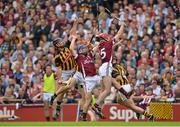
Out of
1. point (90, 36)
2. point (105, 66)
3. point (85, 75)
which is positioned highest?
point (90, 36)

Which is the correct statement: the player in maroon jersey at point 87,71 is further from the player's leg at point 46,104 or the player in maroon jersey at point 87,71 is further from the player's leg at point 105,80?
the player's leg at point 46,104

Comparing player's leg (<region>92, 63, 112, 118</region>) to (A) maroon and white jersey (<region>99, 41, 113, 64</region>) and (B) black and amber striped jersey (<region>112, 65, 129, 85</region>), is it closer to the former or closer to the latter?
(A) maroon and white jersey (<region>99, 41, 113, 64</region>)

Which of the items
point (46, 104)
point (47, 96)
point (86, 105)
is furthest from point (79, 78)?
point (47, 96)

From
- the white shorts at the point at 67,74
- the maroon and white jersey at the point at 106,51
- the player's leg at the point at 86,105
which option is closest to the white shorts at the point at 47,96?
the white shorts at the point at 67,74

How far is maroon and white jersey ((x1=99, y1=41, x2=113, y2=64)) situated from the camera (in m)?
24.0

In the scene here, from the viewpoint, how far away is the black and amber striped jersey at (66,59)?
83.7 feet

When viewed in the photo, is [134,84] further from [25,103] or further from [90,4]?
[90,4]

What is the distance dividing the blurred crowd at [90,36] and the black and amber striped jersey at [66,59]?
2.70 metres

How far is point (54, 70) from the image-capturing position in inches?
1179

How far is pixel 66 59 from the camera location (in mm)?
25484

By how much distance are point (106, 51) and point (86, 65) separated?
0.79 m

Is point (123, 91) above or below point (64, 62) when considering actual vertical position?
below

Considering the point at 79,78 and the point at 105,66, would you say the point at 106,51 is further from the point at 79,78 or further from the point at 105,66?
the point at 79,78

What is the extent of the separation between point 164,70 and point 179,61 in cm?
55
